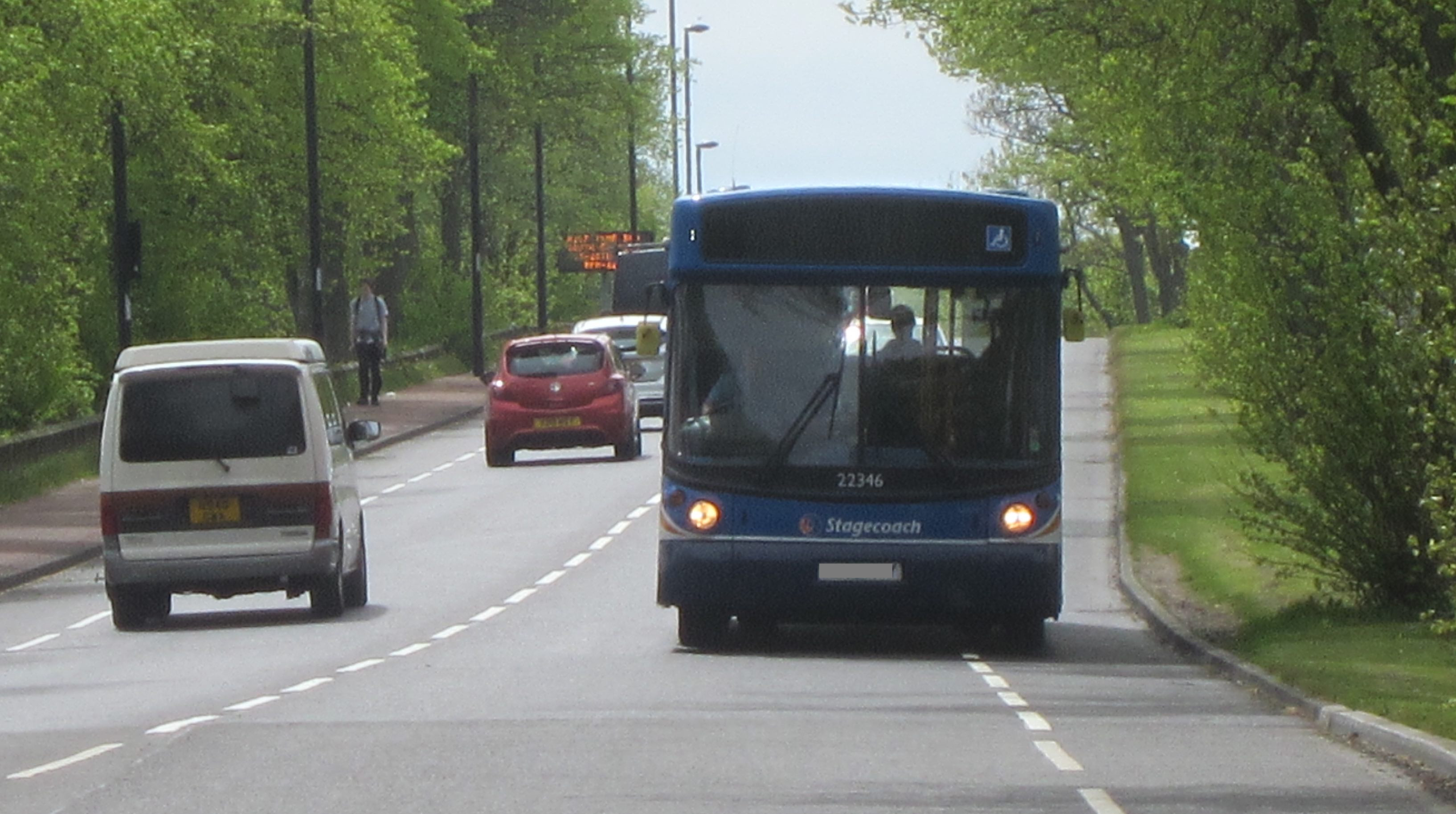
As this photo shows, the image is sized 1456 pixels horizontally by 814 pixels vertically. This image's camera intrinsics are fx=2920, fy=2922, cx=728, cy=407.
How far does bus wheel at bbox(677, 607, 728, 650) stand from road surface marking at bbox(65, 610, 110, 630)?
20.9 ft

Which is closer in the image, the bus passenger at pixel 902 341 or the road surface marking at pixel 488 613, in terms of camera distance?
Result: the bus passenger at pixel 902 341

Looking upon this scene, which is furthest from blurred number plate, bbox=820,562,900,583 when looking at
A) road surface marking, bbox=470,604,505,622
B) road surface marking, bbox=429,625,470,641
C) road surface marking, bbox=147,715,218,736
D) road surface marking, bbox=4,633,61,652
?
road surface marking, bbox=4,633,61,652

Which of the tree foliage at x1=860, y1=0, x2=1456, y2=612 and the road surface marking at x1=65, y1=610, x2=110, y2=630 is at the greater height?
the tree foliage at x1=860, y1=0, x2=1456, y2=612

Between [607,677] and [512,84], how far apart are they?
183ft

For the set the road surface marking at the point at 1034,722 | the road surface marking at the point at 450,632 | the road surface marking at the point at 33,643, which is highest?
the road surface marking at the point at 1034,722

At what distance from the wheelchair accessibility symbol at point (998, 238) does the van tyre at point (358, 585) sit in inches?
284

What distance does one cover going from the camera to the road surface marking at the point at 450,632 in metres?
20.5

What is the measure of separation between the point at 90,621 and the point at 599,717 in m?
10.4

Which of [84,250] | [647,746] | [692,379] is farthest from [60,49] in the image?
[647,746]

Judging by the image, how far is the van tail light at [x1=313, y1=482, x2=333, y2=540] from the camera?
21.5 metres

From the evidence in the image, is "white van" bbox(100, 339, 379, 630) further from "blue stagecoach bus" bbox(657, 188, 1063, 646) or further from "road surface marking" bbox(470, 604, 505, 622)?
"blue stagecoach bus" bbox(657, 188, 1063, 646)

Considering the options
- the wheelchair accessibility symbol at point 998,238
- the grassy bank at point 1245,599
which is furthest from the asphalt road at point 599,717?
the wheelchair accessibility symbol at point 998,238

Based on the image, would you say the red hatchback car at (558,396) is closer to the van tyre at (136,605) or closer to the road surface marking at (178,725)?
the van tyre at (136,605)

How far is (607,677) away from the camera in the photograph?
54.9 feet
